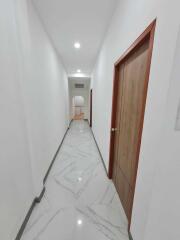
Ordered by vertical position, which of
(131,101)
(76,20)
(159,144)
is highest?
(76,20)

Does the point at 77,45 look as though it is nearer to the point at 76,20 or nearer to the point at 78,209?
the point at 76,20

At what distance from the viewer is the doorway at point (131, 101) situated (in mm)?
982

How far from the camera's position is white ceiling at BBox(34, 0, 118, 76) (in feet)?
5.21

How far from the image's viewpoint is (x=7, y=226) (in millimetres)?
1025

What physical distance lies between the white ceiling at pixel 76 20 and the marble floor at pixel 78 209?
2835 millimetres

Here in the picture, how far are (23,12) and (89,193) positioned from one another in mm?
2576

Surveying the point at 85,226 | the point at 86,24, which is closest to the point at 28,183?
the point at 85,226

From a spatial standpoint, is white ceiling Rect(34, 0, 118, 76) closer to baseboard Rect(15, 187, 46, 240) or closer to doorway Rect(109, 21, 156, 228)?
doorway Rect(109, 21, 156, 228)

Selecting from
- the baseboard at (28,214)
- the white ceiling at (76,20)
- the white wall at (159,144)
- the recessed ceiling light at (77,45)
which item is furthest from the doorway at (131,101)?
the recessed ceiling light at (77,45)

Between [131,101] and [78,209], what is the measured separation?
1612 millimetres

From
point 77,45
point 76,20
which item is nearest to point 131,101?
point 76,20

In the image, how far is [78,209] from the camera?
154 cm

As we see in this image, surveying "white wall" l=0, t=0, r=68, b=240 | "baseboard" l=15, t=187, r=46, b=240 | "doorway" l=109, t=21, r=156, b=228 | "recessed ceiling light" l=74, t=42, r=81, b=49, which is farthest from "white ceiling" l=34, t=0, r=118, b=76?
"baseboard" l=15, t=187, r=46, b=240

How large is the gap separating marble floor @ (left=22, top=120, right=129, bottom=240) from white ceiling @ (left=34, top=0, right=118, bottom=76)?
2.84 m
